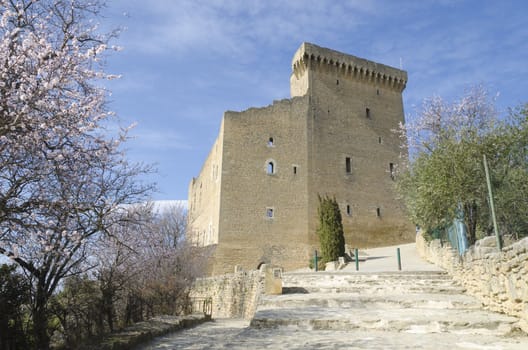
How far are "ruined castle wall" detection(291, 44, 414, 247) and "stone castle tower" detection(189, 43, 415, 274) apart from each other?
64 mm

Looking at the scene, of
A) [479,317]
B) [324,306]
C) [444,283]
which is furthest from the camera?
[444,283]

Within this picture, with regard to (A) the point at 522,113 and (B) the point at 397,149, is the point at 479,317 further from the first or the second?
(B) the point at 397,149

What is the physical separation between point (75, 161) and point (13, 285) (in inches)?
70.6

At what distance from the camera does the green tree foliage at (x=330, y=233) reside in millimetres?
19406

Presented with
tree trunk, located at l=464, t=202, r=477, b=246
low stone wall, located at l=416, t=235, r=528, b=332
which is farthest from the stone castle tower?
tree trunk, located at l=464, t=202, r=477, b=246

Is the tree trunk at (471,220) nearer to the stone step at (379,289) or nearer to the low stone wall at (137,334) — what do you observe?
the stone step at (379,289)

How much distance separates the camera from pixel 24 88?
4.89 m

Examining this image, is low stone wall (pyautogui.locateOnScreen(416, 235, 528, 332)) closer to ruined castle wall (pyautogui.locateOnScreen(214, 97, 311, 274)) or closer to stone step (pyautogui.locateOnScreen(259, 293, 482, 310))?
stone step (pyautogui.locateOnScreen(259, 293, 482, 310))

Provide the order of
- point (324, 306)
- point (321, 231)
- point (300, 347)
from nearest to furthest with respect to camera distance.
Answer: point (300, 347) → point (324, 306) → point (321, 231)

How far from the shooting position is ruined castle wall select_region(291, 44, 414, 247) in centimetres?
2375

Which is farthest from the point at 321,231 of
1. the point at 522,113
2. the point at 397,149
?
the point at 522,113

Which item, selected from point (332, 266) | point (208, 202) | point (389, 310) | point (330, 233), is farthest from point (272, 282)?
point (208, 202)

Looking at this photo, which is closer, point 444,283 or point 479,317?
point 479,317

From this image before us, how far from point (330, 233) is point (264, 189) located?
459 centimetres
